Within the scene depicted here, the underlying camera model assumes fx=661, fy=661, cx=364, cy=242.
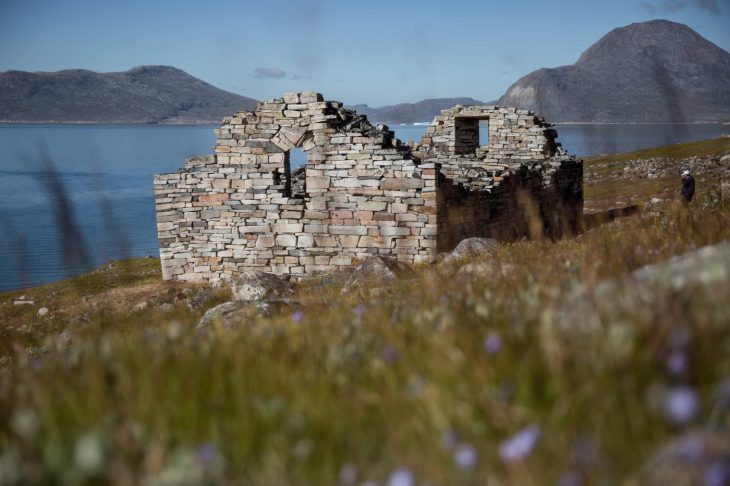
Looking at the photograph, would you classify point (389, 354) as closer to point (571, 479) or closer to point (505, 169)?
Answer: point (571, 479)

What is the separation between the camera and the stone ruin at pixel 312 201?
13.9 meters

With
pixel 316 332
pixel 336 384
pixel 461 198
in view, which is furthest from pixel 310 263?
pixel 336 384

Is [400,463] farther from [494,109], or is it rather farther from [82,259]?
[494,109]

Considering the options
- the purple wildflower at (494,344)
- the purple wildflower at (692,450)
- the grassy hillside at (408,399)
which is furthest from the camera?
the purple wildflower at (494,344)

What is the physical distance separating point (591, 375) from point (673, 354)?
0.27 m

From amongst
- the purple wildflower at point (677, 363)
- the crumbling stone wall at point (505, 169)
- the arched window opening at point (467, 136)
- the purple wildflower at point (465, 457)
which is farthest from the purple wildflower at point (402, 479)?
the arched window opening at point (467, 136)

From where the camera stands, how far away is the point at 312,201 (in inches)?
572

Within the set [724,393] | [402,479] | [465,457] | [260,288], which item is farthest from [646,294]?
[260,288]

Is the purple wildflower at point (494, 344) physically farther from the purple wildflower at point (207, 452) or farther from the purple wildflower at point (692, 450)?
the purple wildflower at point (207, 452)

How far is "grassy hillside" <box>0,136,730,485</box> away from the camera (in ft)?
6.32

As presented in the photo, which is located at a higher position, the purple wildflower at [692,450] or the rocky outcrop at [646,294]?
the rocky outcrop at [646,294]

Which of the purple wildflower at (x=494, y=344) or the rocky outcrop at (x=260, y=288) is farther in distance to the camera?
the rocky outcrop at (x=260, y=288)

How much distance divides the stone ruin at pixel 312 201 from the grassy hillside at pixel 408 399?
34.3ft

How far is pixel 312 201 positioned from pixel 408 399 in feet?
40.2
